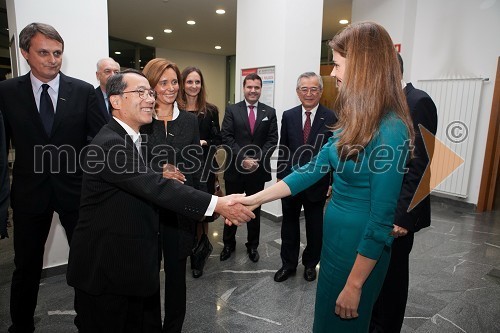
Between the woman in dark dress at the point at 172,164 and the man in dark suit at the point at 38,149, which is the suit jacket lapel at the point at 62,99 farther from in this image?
the woman in dark dress at the point at 172,164

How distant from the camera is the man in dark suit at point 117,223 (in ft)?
4.64

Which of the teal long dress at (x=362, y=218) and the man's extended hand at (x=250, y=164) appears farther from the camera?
the man's extended hand at (x=250, y=164)

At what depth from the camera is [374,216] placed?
3.84 ft

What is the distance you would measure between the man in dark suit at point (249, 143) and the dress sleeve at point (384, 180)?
2.20 meters

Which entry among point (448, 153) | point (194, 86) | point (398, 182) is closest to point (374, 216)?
point (398, 182)

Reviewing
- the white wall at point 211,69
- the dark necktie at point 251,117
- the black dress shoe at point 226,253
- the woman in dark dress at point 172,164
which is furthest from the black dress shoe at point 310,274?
the white wall at point 211,69

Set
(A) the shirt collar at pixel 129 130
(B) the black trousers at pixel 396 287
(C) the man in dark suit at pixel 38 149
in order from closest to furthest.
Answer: (A) the shirt collar at pixel 129 130 < (B) the black trousers at pixel 396 287 < (C) the man in dark suit at pixel 38 149

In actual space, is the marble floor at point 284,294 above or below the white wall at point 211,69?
below

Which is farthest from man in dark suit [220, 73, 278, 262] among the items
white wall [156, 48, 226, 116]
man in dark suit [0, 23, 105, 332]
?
white wall [156, 48, 226, 116]

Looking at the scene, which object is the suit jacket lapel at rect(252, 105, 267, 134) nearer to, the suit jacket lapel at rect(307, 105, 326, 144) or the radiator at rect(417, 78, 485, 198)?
the suit jacket lapel at rect(307, 105, 326, 144)

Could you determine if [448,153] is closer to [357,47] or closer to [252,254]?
[252,254]

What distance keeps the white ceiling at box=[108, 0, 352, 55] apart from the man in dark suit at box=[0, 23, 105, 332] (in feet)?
17.8

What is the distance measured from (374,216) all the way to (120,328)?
1240 mm

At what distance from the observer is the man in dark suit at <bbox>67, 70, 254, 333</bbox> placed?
1415mm
